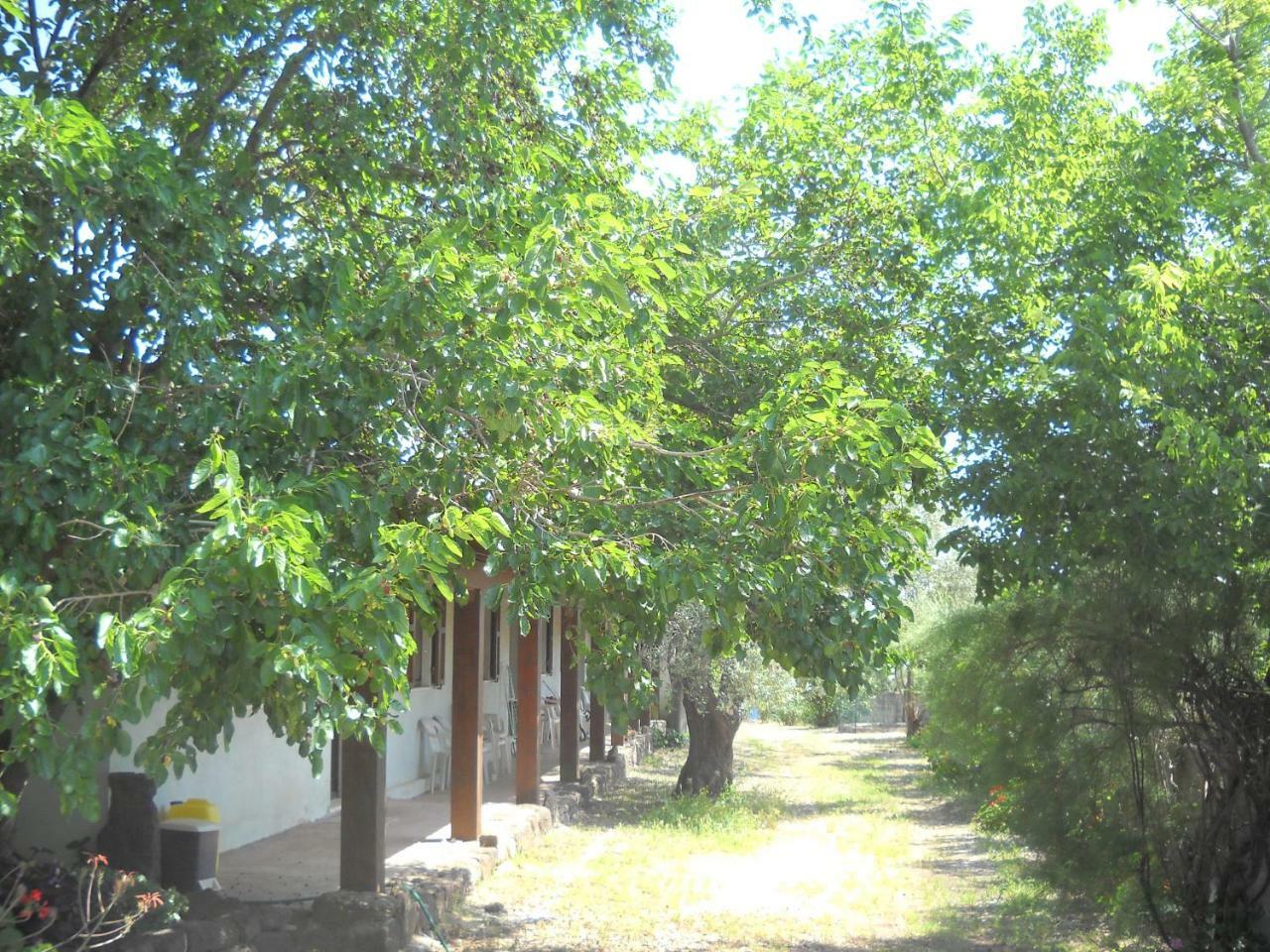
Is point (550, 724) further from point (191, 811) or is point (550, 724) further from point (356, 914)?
point (356, 914)

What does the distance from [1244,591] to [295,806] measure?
345 inches

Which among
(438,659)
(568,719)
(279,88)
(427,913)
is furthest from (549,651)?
(279,88)

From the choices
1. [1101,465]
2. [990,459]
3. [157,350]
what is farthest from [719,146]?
[157,350]

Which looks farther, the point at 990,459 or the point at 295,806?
the point at 295,806

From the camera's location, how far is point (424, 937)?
363 inches

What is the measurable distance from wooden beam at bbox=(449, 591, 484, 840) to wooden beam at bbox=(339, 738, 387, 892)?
2150 millimetres

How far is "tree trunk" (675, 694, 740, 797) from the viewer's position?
19.0 metres

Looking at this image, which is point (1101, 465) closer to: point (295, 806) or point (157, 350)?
point (157, 350)

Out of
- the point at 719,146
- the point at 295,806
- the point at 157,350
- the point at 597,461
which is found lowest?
the point at 295,806

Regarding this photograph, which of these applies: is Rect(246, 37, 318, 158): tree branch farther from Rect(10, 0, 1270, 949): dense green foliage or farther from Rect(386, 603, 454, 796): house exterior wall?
Rect(386, 603, 454, 796): house exterior wall

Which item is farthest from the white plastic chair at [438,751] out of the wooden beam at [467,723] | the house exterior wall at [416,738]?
the wooden beam at [467,723]

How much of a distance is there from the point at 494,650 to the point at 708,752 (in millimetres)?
3591

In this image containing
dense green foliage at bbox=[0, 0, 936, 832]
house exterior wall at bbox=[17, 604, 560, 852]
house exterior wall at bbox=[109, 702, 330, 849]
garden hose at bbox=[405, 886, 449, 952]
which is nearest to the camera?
dense green foliage at bbox=[0, 0, 936, 832]

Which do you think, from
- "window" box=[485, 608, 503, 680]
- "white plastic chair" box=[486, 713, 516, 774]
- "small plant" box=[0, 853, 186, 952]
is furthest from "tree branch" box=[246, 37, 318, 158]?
"white plastic chair" box=[486, 713, 516, 774]
